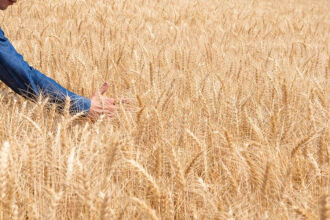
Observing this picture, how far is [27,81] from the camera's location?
1394 mm

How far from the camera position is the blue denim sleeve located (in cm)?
137

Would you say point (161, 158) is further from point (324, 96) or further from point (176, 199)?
→ point (324, 96)

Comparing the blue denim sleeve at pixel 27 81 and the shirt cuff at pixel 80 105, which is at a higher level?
the blue denim sleeve at pixel 27 81

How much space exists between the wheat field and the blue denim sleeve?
62 millimetres

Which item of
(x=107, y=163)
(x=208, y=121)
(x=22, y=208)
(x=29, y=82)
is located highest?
(x=29, y=82)

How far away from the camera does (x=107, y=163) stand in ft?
2.88

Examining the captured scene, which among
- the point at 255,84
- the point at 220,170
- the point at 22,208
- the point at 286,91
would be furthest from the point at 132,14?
the point at 22,208

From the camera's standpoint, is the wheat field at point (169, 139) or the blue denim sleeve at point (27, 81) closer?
the wheat field at point (169, 139)

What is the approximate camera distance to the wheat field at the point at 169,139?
80cm

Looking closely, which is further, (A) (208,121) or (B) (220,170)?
(A) (208,121)

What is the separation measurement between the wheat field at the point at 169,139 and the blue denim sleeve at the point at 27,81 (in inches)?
2.4

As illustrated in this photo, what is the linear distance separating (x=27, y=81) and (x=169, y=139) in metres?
0.60

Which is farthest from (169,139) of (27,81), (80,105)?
(27,81)

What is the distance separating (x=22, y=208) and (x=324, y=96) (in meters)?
1.17
